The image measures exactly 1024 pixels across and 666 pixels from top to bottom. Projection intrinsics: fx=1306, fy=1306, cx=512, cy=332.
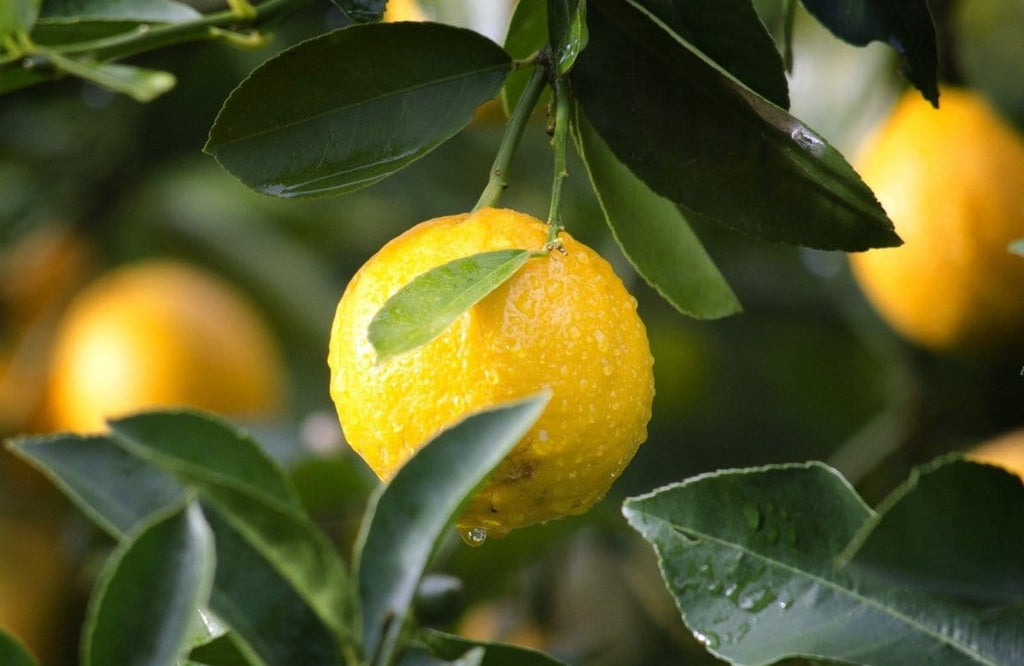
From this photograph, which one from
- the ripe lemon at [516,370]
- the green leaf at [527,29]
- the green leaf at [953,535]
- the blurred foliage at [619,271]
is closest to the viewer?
the green leaf at [953,535]

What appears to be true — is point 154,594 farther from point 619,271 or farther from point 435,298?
point 619,271

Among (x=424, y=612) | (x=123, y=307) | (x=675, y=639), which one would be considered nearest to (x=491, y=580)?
(x=675, y=639)

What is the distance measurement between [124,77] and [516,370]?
29 centimetres

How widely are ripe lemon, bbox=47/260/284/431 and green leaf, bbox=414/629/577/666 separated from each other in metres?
1.01

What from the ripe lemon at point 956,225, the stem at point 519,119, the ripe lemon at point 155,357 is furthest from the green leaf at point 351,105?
the ripe lemon at point 155,357

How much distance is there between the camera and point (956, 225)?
1.23m

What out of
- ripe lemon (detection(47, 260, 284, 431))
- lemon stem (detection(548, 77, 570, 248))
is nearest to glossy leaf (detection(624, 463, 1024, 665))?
lemon stem (detection(548, 77, 570, 248))

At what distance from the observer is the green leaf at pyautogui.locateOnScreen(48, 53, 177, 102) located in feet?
2.29

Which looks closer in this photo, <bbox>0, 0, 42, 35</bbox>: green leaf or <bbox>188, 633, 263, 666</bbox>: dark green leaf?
<bbox>188, 633, 263, 666</bbox>: dark green leaf

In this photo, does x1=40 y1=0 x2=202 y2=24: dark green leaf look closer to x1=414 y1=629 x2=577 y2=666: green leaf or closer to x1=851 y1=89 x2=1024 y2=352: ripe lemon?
x1=414 y1=629 x2=577 y2=666: green leaf

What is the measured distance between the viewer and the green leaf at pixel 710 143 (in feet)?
2.13

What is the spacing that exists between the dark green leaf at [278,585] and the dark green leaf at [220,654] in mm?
47

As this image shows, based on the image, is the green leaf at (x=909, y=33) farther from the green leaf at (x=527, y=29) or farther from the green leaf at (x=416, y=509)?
the green leaf at (x=416, y=509)

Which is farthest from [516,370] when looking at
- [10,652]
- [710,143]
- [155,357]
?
[155,357]
